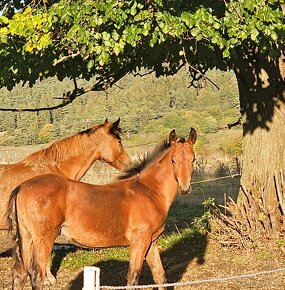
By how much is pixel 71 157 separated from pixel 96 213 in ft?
8.98

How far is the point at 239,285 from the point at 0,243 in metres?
6.80

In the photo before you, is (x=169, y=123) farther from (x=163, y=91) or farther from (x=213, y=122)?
(x=163, y=91)

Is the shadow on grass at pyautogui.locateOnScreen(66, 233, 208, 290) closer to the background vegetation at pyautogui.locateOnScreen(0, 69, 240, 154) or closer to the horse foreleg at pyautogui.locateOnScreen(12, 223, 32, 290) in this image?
the horse foreleg at pyautogui.locateOnScreen(12, 223, 32, 290)

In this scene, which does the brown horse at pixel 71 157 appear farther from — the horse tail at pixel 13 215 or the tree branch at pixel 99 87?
the horse tail at pixel 13 215

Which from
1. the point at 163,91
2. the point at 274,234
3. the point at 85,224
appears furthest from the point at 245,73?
the point at 163,91

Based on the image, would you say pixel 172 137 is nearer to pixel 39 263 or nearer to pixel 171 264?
pixel 39 263

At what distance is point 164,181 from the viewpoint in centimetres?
718

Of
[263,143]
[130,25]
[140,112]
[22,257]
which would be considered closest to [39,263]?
[22,257]

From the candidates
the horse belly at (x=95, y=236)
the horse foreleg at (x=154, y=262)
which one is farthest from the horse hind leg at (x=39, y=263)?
the horse foreleg at (x=154, y=262)

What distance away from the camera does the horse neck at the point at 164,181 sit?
7137mm

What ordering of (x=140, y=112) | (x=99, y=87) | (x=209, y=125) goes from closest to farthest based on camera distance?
(x=99, y=87) → (x=209, y=125) → (x=140, y=112)

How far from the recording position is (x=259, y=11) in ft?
21.9

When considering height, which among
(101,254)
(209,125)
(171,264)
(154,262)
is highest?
(154,262)

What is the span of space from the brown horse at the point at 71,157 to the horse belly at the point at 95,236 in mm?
2416
